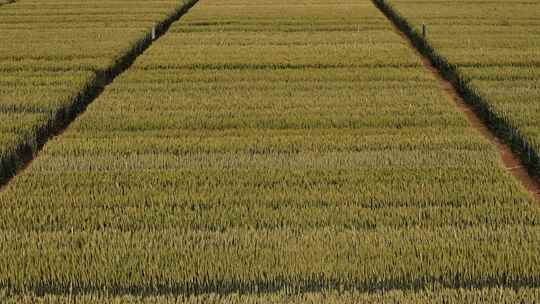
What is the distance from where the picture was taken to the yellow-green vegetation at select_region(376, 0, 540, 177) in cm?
1173

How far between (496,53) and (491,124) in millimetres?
6409

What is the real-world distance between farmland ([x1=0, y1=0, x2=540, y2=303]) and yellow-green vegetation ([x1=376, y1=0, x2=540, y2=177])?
30.7 inches

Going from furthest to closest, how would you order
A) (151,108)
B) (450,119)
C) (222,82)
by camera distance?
(222,82) → (151,108) → (450,119)

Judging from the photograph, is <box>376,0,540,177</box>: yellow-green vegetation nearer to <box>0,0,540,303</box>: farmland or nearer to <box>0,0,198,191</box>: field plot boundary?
<box>0,0,540,303</box>: farmland

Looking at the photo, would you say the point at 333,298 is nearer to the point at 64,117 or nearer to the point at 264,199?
the point at 264,199

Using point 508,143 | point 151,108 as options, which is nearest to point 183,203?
point 151,108

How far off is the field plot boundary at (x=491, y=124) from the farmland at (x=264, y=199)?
1.92 feet

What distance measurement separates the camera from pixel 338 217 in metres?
7.70

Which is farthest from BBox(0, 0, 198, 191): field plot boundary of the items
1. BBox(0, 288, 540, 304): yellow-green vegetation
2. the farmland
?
BBox(0, 288, 540, 304): yellow-green vegetation

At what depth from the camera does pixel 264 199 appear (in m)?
8.27

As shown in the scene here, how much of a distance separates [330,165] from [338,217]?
1.99m

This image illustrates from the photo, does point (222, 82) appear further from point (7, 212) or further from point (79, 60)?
point (7, 212)

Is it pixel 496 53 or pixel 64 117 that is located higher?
pixel 496 53

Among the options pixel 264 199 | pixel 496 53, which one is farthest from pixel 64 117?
pixel 496 53
